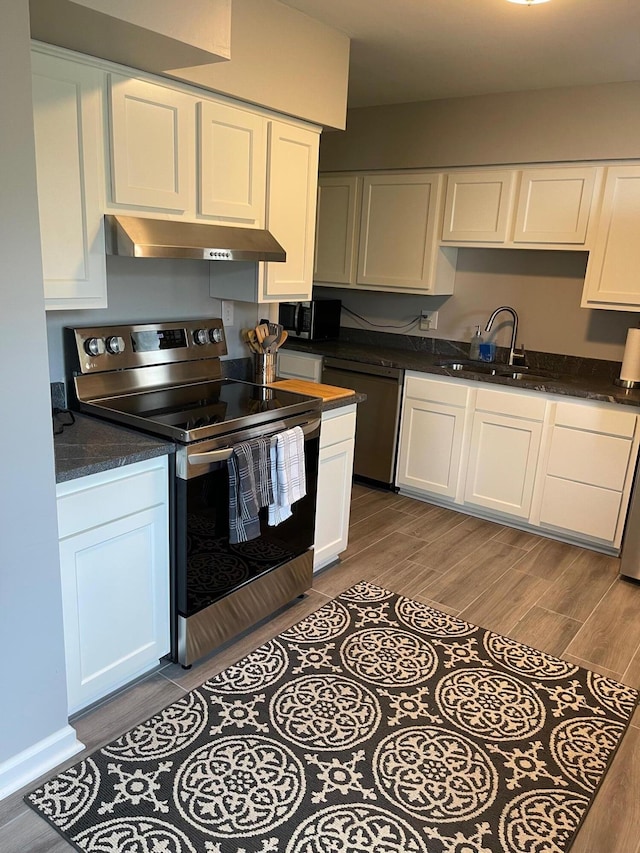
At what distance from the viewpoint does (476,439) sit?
3.87 m

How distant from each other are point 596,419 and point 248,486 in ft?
6.81

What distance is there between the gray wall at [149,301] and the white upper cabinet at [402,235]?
151 centimetres

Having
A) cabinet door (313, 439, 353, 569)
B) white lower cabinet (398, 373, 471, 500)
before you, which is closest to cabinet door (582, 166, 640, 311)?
white lower cabinet (398, 373, 471, 500)

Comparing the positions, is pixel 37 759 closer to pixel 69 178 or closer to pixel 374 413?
pixel 69 178

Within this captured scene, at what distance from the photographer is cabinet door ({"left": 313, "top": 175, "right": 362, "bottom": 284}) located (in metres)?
4.48

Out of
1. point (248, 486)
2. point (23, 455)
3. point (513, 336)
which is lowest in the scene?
point (248, 486)

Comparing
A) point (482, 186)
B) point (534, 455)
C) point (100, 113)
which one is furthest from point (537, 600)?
point (100, 113)

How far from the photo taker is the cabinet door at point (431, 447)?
13.0 feet

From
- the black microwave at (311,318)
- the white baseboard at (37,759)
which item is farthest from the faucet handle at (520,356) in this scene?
the white baseboard at (37,759)

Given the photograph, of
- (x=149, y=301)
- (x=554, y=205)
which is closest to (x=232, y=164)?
(x=149, y=301)

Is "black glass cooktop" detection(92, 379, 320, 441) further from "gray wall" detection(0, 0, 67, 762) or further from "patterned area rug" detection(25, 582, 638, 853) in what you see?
"patterned area rug" detection(25, 582, 638, 853)

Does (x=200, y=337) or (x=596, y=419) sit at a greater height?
(x=200, y=337)

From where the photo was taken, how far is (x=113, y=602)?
211cm

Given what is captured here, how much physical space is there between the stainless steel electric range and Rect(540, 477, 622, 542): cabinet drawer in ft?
5.12
